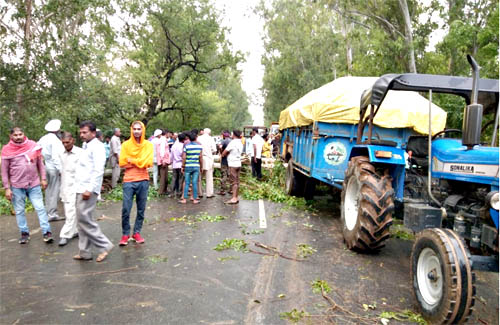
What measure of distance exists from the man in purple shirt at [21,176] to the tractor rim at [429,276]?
567 cm

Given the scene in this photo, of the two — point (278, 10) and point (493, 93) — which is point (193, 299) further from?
point (278, 10)

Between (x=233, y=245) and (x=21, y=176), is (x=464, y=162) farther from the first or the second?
(x=21, y=176)

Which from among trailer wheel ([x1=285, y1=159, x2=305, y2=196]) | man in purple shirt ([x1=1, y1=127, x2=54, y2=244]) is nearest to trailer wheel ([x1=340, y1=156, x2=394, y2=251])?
trailer wheel ([x1=285, y1=159, x2=305, y2=196])

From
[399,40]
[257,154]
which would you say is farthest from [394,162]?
[399,40]

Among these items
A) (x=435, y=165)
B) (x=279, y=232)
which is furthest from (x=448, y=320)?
(x=279, y=232)

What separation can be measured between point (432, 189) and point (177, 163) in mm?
6864

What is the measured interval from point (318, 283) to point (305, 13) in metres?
32.3

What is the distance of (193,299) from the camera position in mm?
3770

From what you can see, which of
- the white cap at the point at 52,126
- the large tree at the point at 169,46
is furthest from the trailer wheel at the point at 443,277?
the large tree at the point at 169,46

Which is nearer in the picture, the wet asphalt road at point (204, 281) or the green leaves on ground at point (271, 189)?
the wet asphalt road at point (204, 281)

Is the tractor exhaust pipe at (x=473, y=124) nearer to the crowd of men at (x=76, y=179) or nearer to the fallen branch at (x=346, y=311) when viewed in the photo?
the fallen branch at (x=346, y=311)

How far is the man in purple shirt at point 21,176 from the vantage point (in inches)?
221

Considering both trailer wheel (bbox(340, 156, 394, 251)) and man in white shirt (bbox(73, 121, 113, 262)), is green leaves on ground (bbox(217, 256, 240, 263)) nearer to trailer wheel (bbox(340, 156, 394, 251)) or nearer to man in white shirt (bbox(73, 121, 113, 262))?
man in white shirt (bbox(73, 121, 113, 262))

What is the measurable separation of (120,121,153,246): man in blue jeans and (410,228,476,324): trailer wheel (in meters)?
4.09
